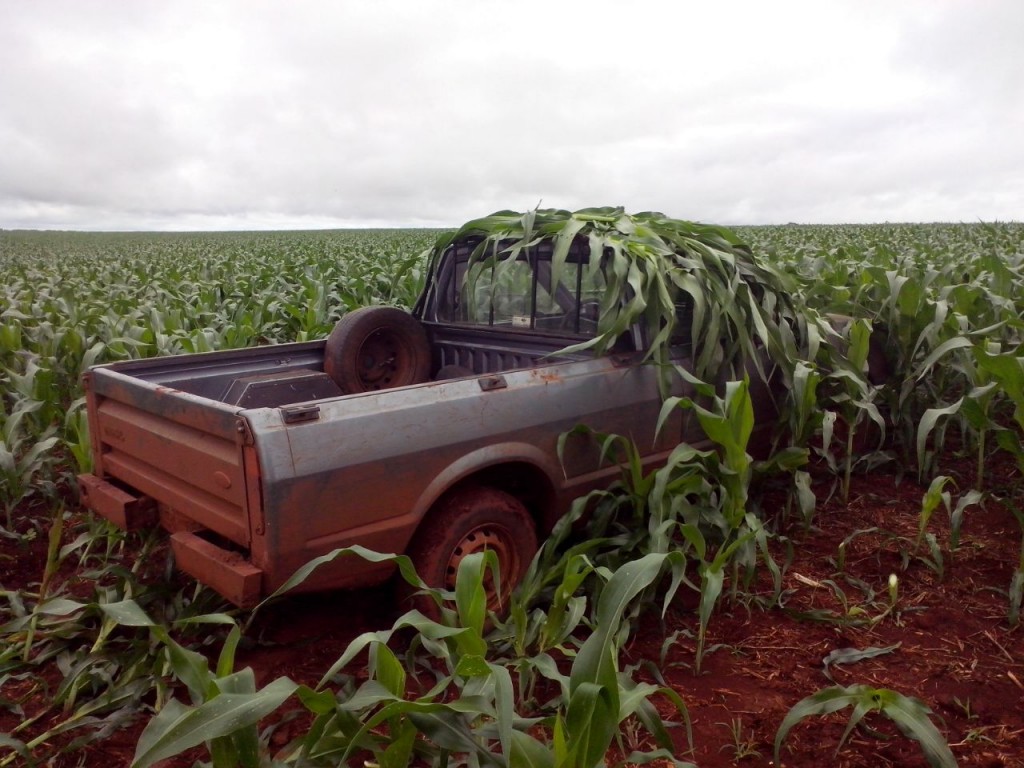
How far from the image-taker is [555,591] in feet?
10.8

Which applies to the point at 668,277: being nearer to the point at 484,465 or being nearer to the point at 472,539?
the point at 484,465

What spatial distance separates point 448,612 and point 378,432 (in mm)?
704

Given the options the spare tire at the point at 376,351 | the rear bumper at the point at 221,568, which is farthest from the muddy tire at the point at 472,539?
the spare tire at the point at 376,351

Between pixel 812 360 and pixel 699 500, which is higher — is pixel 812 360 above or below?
above

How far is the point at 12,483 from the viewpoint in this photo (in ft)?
14.2

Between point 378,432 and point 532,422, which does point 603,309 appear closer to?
point 532,422

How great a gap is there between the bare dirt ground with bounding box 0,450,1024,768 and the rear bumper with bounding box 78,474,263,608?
0.52m

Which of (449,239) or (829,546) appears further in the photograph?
(449,239)

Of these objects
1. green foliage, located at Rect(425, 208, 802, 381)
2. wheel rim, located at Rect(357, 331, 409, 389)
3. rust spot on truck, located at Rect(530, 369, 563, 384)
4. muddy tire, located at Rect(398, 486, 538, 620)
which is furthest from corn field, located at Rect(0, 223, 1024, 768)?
wheel rim, located at Rect(357, 331, 409, 389)

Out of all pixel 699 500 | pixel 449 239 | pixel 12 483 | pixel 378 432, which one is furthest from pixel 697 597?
pixel 12 483

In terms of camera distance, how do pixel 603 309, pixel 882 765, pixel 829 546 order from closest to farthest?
pixel 882 765 < pixel 603 309 < pixel 829 546

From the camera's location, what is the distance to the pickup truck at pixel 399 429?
274 centimetres

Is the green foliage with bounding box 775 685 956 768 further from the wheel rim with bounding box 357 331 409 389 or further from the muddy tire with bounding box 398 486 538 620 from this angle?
the wheel rim with bounding box 357 331 409 389

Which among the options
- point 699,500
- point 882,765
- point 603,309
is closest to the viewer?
point 882,765
